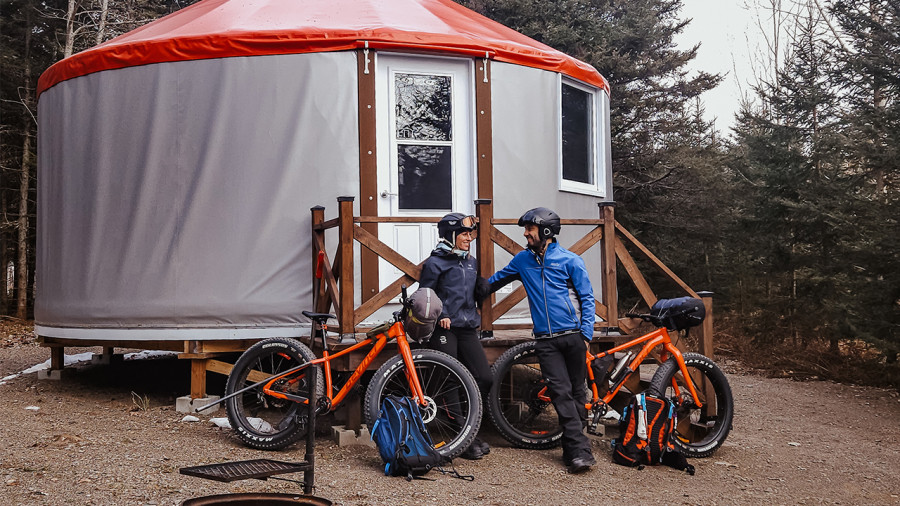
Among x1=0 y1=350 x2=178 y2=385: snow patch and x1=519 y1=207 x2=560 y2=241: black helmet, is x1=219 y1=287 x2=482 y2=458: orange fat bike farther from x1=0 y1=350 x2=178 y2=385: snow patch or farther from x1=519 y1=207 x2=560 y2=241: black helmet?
x1=0 y1=350 x2=178 y2=385: snow patch

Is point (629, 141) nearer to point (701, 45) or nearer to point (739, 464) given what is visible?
point (701, 45)

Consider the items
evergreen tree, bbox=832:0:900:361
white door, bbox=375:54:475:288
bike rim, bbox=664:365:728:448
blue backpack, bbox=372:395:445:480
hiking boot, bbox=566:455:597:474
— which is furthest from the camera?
evergreen tree, bbox=832:0:900:361

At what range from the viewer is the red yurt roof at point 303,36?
6.11 m

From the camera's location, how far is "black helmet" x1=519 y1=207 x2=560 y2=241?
4.84m

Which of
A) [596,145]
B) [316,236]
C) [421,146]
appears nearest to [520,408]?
[316,236]

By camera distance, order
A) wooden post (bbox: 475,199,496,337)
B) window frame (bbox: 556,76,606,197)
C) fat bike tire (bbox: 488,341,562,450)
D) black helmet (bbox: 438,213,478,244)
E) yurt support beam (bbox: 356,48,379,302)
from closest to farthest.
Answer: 1. black helmet (bbox: 438,213,478,244)
2. fat bike tire (bbox: 488,341,562,450)
3. wooden post (bbox: 475,199,496,337)
4. yurt support beam (bbox: 356,48,379,302)
5. window frame (bbox: 556,76,606,197)

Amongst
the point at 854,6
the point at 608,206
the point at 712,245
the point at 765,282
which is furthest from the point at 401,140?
the point at 712,245

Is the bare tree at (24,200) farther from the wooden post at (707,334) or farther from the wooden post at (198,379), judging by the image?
the wooden post at (707,334)

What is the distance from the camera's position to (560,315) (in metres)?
4.76

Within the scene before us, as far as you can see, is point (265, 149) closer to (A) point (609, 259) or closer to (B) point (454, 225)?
(B) point (454, 225)

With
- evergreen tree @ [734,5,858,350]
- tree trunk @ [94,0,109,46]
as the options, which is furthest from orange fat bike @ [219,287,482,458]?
tree trunk @ [94,0,109,46]

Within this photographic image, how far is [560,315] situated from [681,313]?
3.04 ft

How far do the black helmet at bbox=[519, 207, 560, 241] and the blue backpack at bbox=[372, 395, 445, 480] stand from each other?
1.27 metres

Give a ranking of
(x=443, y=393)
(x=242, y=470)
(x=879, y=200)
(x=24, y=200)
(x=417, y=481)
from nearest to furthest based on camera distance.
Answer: (x=242, y=470), (x=417, y=481), (x=443, y=393), (x=879, y=200), (x=24, y=200)
